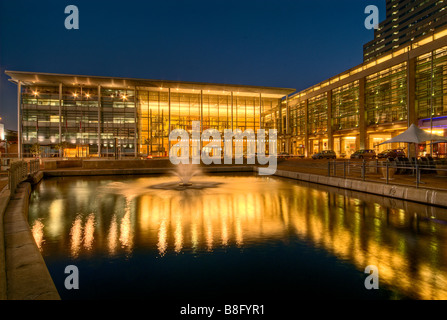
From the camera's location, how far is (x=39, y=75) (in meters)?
45.7

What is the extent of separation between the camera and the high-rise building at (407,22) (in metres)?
90.1

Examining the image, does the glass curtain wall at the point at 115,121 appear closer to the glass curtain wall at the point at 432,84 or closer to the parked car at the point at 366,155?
the parked car at the point at 366,155

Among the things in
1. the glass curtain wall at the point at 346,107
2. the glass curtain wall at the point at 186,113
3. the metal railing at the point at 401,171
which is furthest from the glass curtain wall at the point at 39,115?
the glass curtain wall at the point at 346,107

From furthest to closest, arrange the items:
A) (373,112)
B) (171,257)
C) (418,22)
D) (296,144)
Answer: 1. (418,22)
2. (296,144)
3. (373,112)
4. (171,257)

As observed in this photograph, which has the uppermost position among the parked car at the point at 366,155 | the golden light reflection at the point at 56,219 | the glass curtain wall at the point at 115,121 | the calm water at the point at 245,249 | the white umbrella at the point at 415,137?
the glass curtain wall at the point at 115,121

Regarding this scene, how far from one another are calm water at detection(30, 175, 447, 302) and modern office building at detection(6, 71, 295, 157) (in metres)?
40.6

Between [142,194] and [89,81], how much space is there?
41.3m

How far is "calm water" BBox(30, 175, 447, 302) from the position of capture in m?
4.37

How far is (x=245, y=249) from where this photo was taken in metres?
6.22

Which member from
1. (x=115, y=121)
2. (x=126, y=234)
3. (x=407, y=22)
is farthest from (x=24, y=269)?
(x=407, y=22)

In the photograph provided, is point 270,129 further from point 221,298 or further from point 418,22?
point 418,22

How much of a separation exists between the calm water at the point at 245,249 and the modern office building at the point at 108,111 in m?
40.6

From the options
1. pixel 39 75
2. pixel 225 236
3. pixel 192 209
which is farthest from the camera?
pixel 39 75

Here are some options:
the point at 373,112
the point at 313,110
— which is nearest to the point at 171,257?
the point at 373,112
